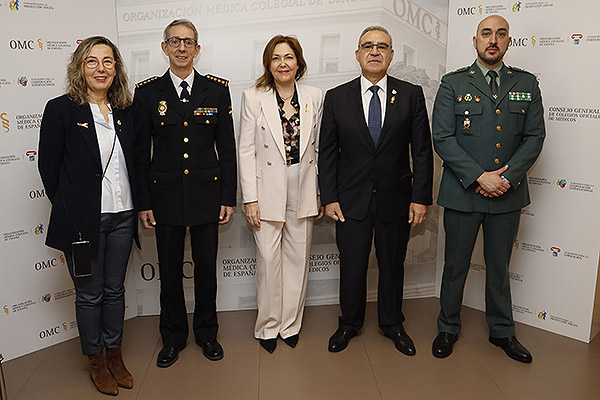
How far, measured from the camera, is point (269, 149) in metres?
3.30

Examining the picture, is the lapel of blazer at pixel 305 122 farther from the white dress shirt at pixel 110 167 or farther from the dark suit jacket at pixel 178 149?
the white dress shirt at pixel 110 167

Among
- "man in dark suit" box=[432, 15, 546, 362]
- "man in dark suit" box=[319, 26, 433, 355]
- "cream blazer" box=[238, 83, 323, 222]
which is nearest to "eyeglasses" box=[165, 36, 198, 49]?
"cream blazer" box=[238, 83, 323, 222]

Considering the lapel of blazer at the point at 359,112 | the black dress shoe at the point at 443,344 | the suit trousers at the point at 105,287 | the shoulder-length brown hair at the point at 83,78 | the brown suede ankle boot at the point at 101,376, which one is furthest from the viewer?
the black dress shoe at the point at 443,344

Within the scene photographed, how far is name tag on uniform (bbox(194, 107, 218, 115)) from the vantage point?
3.18 metres

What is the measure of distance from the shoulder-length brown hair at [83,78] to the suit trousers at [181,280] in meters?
0.78

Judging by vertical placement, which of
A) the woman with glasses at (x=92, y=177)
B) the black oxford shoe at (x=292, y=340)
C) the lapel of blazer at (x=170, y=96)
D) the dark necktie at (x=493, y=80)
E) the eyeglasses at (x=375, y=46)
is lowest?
the black oxford shoe at (x=292, y=340)

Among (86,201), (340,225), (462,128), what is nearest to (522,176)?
(462,128)

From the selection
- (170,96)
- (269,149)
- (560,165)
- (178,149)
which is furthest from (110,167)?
(560,165)

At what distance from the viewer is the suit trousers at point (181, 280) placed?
10.8ft

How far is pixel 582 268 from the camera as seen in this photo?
3572mm

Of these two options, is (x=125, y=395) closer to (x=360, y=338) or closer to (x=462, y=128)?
(x=360, y=338)

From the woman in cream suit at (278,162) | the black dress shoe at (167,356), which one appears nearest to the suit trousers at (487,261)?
the woman in cream suit at (278,162)

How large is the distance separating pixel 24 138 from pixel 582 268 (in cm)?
355

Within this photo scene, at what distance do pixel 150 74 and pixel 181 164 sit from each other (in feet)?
3.06
